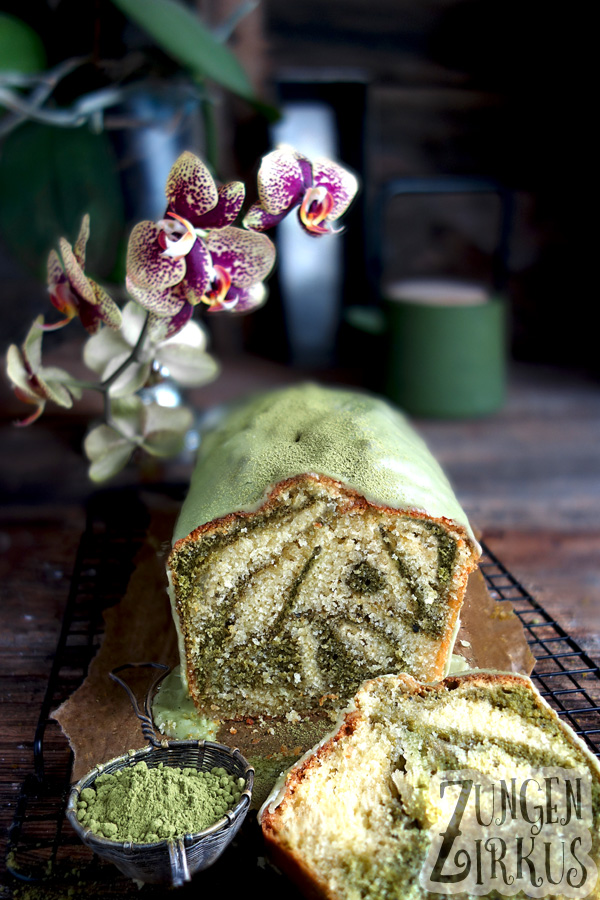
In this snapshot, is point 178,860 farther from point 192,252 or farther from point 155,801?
point 192,252

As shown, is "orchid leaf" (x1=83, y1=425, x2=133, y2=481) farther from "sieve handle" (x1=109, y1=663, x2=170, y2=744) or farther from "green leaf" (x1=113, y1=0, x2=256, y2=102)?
"green leaf" (x1=113, y1=0, x2=256, y2=102)

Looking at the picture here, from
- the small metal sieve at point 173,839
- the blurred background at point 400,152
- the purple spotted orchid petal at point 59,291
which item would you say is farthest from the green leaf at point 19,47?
the small metal sieve at point 173,839

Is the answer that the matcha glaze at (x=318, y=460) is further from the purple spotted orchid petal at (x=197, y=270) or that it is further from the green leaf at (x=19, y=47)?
the green leaf at (x=19, y=47)

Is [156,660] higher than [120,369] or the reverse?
the reverse

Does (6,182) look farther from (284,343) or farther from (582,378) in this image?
(582,378)

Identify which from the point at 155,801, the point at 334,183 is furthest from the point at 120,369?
the point at 155,801

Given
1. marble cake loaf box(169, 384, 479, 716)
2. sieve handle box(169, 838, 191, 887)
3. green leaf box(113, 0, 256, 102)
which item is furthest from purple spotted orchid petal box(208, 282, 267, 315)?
sieve handle box(169, 838, 191, 887)

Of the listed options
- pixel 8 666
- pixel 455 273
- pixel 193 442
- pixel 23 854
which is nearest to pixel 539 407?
pixel 455 273
